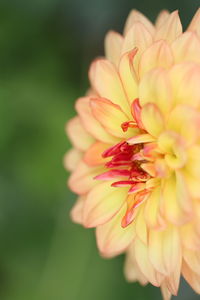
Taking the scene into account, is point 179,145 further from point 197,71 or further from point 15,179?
point 15,179

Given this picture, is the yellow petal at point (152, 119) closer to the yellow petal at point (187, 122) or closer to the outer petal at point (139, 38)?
the yellow petal at point (187, 122)

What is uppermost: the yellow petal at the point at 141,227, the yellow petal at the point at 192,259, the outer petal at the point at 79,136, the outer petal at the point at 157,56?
the outer petal at the point at 157,56

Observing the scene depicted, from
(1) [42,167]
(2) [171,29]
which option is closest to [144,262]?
(2) [171,29]

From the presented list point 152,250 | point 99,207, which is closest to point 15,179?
point 99,207

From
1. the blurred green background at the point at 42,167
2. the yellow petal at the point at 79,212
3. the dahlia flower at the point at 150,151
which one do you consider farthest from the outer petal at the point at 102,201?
the blurred green background at the point at 42,167

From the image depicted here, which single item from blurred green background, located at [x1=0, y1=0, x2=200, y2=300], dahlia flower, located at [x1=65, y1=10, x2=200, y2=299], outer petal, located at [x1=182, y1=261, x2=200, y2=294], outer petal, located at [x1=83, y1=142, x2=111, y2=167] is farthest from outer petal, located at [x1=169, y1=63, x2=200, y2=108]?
blurred green background, located at [x1=0, y1=0, x2=200, y2=300]
